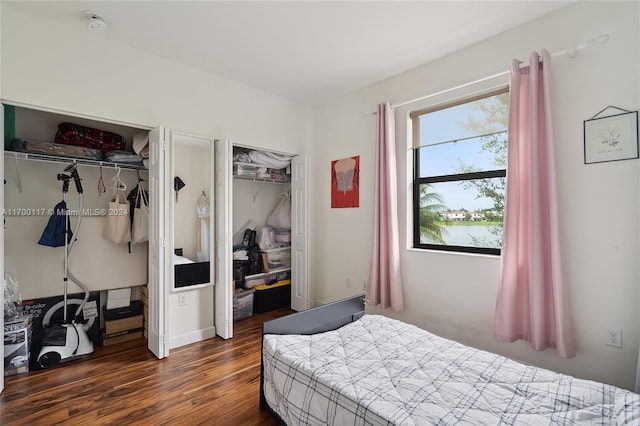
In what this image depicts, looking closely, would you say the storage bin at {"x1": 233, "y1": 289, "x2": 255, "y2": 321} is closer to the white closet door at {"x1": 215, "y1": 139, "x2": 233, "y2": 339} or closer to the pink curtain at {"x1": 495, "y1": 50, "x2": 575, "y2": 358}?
the white closet door at {"x1": 215, "y1": 139, "x2": 233, "y2": 339}

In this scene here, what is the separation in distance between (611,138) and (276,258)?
3.40 meters

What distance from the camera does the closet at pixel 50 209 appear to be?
8.47 ft

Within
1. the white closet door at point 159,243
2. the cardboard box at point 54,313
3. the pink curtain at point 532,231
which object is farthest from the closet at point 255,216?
the pink curtain at point 532,231

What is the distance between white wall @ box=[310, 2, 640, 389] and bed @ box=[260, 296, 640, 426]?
79 centimetres

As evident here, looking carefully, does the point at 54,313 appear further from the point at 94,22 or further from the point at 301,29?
the point at 301,29

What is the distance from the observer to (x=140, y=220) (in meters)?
3.02

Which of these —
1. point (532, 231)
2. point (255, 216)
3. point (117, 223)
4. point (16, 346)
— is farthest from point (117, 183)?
point (532, 231)

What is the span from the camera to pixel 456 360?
165 cm

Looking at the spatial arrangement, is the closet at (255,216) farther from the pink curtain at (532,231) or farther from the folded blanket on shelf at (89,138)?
the pink curtain at (532,231)

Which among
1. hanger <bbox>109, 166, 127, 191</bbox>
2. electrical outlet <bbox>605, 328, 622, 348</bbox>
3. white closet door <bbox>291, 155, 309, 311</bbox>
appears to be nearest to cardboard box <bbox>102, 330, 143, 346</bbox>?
hanger <bbox>109, 166, 127, 191</bbox>

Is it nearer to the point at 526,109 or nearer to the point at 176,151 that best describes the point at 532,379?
the point at 526,109

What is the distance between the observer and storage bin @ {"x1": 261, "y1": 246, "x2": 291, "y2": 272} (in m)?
3.91

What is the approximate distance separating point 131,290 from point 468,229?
341 cm

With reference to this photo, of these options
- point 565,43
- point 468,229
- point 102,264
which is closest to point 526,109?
point 565,43
